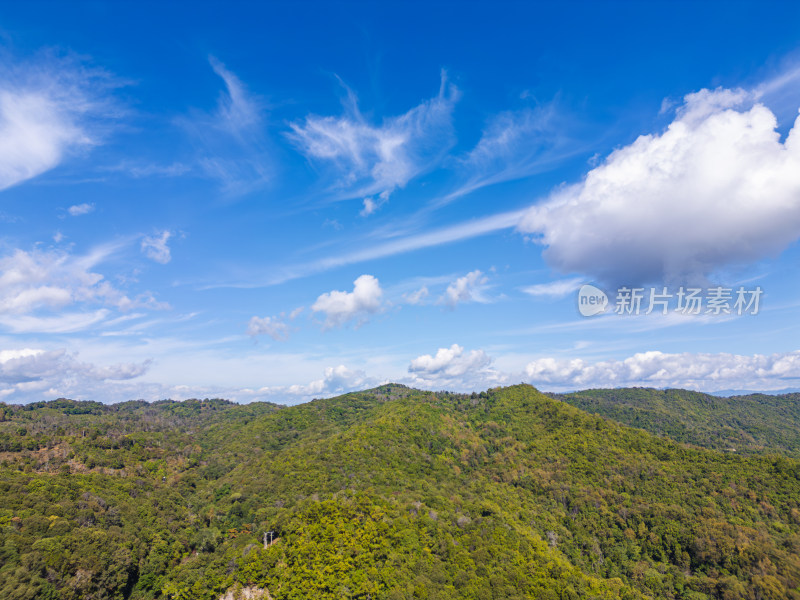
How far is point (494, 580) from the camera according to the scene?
265 feet

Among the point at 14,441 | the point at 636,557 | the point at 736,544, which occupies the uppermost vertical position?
the point at 14,441

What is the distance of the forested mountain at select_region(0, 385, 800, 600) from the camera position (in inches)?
3130

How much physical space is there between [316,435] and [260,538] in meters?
105

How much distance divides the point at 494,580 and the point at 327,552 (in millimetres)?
35314

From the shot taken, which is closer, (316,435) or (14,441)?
(14,441)

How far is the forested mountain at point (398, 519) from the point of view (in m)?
79.5

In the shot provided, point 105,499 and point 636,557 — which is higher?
point 105,499

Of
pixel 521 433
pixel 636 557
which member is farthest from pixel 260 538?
pixel 521 433

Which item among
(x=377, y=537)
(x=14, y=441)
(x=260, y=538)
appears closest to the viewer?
(x=377, y=537)

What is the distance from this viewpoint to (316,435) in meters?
199

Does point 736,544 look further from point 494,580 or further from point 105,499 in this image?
point 105,499

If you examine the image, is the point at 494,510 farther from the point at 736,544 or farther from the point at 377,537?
the point at 736,544

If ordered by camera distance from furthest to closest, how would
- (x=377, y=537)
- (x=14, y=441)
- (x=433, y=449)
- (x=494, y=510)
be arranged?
(x=433, y=449)
(x=14, y=441)
(x=494, y=510)
(x=377, y=537)

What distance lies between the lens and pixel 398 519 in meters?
97.3
